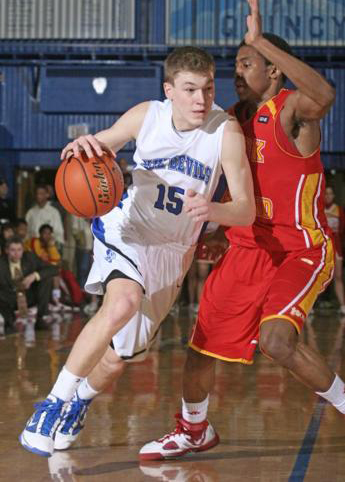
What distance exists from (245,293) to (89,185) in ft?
2.85

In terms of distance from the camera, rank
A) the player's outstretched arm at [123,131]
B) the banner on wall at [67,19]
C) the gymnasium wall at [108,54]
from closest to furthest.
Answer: the player's outstretched arm at [123,131]
the gymnasium wall at [108,54]
the banner on wall at [67,19]

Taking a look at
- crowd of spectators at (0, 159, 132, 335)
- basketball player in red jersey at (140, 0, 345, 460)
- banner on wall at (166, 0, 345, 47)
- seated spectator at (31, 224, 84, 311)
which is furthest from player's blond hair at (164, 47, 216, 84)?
banner on wall at (166, 0, 345, 47)

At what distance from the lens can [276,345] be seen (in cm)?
376

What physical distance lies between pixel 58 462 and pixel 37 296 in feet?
19.8

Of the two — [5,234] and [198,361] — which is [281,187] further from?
[5,234]

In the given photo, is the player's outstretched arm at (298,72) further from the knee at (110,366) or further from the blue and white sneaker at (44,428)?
the blue and white sneaker at (44,428)

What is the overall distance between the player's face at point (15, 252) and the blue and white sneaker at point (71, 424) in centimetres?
555

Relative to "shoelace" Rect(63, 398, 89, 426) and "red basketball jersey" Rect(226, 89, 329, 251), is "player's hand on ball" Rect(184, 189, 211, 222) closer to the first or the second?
"red basketball jersey" Rect(226, 89, 329, 251)

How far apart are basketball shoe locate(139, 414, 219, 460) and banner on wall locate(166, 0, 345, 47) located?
1130 centimetres

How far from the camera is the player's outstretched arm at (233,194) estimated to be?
11.2 ft

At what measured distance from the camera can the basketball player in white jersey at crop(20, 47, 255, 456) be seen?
3771 millimetres

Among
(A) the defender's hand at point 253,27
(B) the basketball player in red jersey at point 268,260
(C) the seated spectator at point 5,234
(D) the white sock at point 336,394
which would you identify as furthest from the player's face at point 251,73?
(C) the seated spectator at point 5,234

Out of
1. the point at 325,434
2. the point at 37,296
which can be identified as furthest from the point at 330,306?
the point at 325,434

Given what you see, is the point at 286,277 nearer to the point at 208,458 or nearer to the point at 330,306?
the point at 208,458
